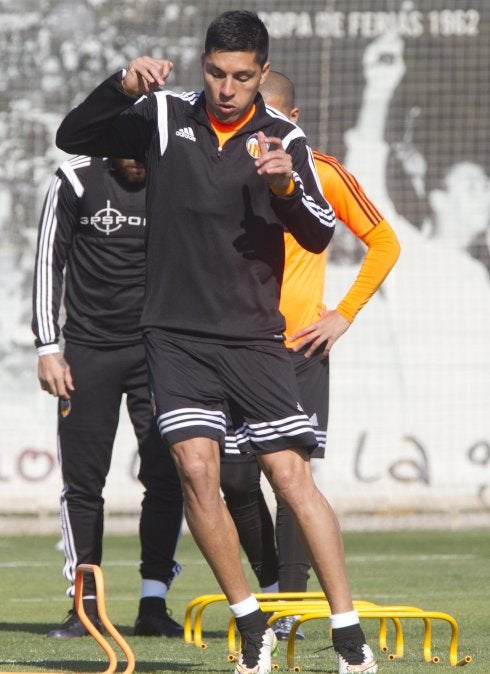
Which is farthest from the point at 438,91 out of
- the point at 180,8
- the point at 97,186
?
the point at 97,186

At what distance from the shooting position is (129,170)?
7.46 metres

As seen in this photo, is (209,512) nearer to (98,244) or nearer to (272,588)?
(272,588)

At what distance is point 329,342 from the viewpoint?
20.9 feet

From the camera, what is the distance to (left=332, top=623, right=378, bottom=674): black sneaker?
5227 mm

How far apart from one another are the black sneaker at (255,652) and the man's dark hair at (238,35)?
6.31 feet

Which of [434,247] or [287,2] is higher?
[287,2]

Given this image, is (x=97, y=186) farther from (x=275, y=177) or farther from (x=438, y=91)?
(x=438, y=91)

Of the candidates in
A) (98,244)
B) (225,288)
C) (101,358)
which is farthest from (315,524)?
(98,244)

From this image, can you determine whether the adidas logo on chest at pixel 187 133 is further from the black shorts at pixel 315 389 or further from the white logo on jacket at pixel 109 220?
the white logo on jacket at pixel 109 220

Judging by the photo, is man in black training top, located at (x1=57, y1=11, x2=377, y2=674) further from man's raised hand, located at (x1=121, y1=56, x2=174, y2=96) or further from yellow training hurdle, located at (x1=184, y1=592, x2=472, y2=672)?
yellow training hurdle, located at (x1=184, y1=592, x2=472, y2=672)

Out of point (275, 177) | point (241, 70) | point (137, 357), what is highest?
point (241, 70)

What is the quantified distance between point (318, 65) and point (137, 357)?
906 centimetres

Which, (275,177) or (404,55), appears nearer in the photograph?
(275,177)

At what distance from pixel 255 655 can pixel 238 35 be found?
6.83ft
